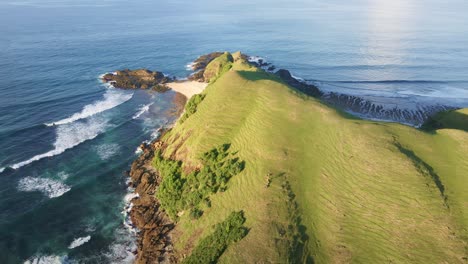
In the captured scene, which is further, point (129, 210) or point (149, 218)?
point (129, 210)

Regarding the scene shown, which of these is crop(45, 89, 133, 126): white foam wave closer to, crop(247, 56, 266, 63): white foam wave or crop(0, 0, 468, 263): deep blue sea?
crop(0, 0, 468, 263): deep blue sea

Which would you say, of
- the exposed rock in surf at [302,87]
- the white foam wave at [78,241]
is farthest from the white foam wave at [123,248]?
the exposed rock in surf at [302,87]

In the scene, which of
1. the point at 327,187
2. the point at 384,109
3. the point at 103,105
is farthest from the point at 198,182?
the point at 384,109

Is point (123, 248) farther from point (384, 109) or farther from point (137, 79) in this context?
A: point (384, 109)

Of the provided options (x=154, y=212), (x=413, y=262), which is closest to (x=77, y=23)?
(x=154, y=212)

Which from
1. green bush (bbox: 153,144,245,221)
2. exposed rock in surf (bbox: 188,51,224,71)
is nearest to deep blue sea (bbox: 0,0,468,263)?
exposed rock in surf (bbox: 188,51,224,71)

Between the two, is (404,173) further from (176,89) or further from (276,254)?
(176,89)

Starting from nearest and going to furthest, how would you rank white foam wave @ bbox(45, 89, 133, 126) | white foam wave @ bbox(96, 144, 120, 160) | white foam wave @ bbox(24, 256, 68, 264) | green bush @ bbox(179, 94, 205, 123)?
white foam wave @ bbox(24, 256, 68, 264) → white foam wave @ bbox(96, 144, 120, 160) → green bush @ bbox(179, 94, 205, 123) → white foam wave @ bbox(45, 89, 133, 126)

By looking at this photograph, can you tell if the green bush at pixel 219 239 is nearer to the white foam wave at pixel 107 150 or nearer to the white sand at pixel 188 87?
the white foam wave at pixel 107 150
